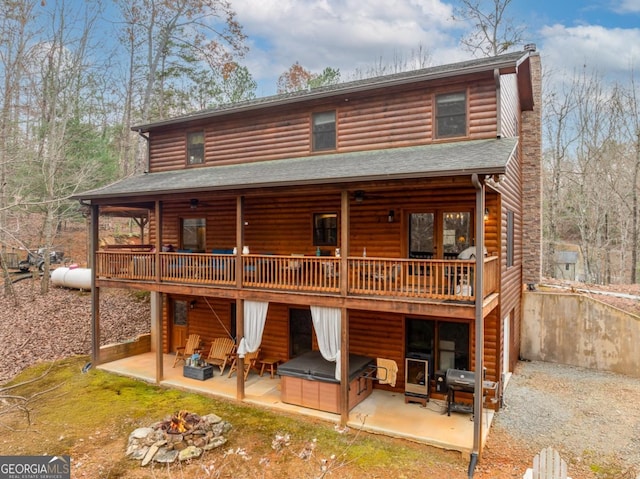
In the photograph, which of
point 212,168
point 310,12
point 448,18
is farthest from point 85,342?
point 310,12

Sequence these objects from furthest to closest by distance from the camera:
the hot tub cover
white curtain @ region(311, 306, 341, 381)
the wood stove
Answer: the wood stove, the hot tub cover, white curtain @ region(311, 306, 341, 381)

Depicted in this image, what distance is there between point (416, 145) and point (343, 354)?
222 inches

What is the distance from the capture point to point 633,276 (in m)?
23.1

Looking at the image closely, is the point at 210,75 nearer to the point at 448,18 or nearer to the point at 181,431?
the point at 448,18

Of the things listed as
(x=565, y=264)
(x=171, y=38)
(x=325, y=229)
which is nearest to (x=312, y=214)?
(x=325, y=229)

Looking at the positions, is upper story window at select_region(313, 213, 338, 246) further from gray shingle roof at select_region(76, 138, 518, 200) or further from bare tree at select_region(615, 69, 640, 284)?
bare tree at select_region(615, 69, 640, 284)

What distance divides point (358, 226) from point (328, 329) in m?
3.16

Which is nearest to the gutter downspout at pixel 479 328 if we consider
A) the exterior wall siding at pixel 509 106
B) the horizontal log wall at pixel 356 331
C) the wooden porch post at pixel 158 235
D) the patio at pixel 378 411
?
the patio at pixel 378 411

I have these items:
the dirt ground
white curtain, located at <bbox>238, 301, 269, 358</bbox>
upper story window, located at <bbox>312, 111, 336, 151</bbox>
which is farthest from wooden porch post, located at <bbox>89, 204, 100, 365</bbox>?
upper story window, located at <bbox>312, 111, 336, 151</bbox>

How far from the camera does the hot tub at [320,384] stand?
912 cm

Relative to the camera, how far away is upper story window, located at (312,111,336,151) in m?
11.6

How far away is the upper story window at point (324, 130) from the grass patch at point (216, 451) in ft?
24.2

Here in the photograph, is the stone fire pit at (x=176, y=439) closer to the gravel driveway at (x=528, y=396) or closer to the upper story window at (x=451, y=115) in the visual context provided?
the gravel driveway at (x=528, y=396)

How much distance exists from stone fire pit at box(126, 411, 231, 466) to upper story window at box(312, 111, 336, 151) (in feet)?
25.6
